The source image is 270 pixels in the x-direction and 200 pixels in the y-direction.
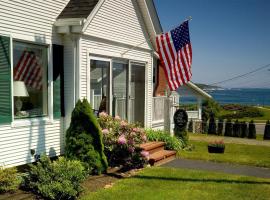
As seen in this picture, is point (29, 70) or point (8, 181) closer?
point (8, 181)

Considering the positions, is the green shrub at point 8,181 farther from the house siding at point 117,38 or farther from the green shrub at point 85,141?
the house siding at point 117,38

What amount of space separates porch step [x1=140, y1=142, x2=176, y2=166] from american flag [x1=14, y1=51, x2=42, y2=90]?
348cm

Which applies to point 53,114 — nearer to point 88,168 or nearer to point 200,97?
point 88,168

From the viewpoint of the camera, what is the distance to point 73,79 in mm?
9211

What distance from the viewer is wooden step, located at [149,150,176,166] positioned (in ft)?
32.1

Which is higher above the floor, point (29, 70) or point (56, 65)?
point (56, 65)

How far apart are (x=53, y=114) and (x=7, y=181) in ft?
8.90

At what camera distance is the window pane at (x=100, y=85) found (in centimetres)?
1031

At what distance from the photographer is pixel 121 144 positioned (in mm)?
9000

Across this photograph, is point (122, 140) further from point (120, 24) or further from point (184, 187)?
point (120, 24)

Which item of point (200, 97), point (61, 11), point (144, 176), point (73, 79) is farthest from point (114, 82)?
point (200, 97)

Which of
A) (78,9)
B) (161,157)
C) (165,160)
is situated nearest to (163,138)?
(165,160)

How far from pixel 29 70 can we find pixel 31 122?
4.06 ft

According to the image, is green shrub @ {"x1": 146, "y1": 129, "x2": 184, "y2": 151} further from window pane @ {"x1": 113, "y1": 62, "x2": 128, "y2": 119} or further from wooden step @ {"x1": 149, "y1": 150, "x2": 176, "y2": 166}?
window pane @ {"x1": 113, "y1": 62, "x2": 128, "y2": 119}
